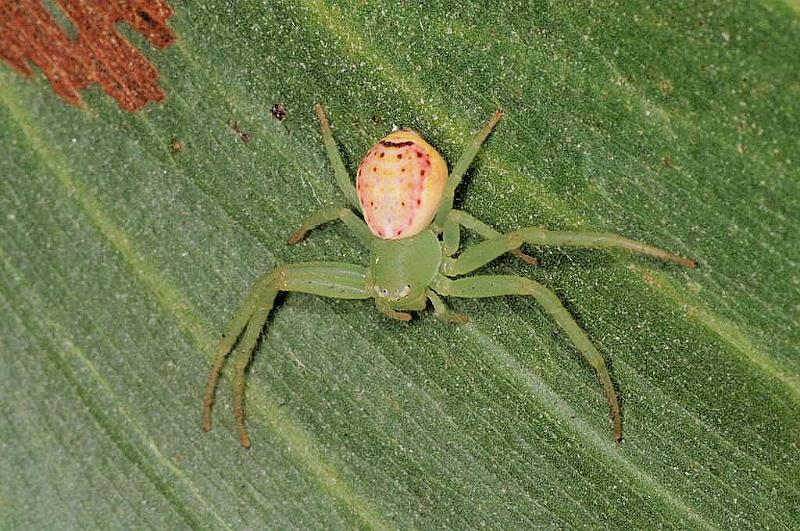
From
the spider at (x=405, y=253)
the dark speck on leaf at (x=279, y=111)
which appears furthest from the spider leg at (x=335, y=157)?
the dark speck on leaf at (x=279, y=111)

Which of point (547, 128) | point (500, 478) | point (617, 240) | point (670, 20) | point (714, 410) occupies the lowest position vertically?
point (500, 478)

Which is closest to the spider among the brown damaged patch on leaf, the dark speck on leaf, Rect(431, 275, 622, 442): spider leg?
Rect(431, 275, 622, 442): spider leg

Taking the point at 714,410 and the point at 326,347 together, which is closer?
the point at 714,410

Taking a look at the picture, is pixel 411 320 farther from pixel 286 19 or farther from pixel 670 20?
pixel 670 20

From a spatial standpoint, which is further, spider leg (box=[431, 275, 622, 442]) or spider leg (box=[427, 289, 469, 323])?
spider leg (box=[427, 289, 469, 323])

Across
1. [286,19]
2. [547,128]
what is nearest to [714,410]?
[547,128]

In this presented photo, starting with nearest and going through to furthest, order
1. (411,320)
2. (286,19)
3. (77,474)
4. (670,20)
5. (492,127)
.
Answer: (670,20) < (492,127) < (286,19) < (411,320) < (77,474)

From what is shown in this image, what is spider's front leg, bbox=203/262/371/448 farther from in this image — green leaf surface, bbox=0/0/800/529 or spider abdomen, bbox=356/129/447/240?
spider abdomen, bbox=356/129/447/240
